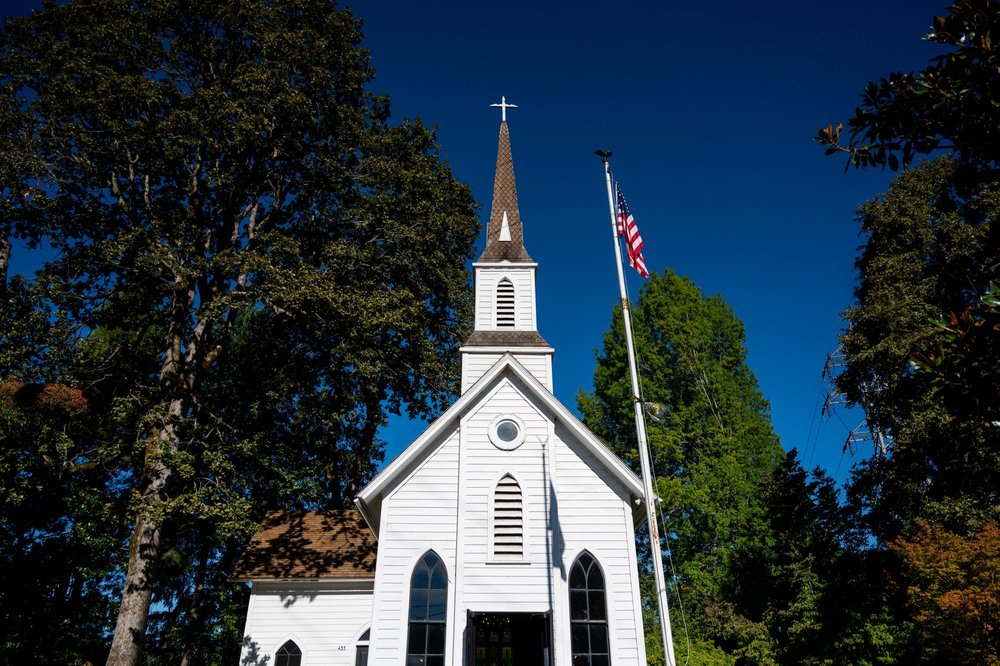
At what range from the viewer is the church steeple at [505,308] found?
17172 mm

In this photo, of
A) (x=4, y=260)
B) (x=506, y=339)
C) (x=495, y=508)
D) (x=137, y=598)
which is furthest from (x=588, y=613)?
(x=4, y=260)

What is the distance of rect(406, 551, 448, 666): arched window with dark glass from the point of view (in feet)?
40.0

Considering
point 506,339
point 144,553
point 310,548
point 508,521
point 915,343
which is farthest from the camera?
point 915,343

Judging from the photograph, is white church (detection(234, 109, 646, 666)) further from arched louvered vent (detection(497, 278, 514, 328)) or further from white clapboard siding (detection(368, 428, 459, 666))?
arched louvered vent (detection(497, 278, 514, 328))

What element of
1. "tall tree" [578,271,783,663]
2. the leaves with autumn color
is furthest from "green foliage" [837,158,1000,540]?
"tall tree" [578,271,783,663]

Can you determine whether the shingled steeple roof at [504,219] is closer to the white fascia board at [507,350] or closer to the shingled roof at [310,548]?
the white fascia board at [507,350]

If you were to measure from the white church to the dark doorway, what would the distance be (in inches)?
2.0

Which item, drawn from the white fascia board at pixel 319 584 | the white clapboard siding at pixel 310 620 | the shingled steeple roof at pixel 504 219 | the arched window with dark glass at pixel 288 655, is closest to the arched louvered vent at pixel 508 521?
the white fascia board at pixel 319 584

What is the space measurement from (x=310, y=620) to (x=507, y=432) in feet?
24.3

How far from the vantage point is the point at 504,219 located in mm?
20859

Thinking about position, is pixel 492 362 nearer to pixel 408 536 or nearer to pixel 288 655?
pixel 408 536

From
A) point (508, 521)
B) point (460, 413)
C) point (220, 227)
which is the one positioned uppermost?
point (220, 227)

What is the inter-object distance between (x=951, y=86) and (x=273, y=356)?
70.1 ft

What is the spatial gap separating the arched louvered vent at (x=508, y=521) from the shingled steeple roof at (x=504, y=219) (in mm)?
7942
